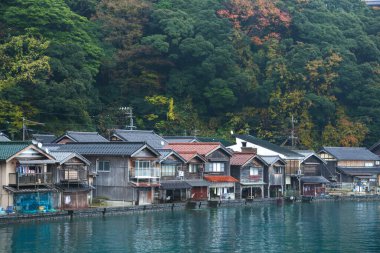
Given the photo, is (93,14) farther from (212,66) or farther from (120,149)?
(120,149)

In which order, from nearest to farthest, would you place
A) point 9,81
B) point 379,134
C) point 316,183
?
point 9,81, point 316,183, point 379,134

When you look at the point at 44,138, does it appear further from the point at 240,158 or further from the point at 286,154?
the point at 286,154

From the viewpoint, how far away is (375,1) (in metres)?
113

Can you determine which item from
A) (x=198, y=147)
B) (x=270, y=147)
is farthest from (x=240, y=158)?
(x=270, y=147)

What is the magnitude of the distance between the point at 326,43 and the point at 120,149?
41715mm

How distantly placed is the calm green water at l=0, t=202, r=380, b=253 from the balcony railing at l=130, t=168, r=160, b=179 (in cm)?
391

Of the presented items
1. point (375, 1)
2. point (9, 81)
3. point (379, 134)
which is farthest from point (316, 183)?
point (375, 1)

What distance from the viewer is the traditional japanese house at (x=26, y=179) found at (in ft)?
149

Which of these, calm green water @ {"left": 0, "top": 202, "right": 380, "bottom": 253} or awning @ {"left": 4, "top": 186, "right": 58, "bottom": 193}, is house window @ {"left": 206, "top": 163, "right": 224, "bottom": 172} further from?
awning @ {"left": 4, "top": 186, "right": 58, "bottom": 193}

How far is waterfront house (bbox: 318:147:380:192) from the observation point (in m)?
75.0

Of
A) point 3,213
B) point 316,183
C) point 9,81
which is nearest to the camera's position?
point 3,213

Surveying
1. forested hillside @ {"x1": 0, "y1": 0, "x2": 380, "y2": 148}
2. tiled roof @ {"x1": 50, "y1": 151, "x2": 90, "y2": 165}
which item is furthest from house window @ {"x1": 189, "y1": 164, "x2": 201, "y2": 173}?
forested hillside @ {"x1": 0, "y1": 0, "x2": 380, "y2": 148}

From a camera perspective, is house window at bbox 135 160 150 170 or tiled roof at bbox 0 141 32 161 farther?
house window at bbox 135 160 150 170

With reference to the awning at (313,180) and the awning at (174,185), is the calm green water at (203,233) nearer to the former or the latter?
the awning at (174,185)
